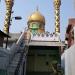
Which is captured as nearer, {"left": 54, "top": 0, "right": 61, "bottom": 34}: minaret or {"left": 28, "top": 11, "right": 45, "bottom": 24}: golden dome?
{"left": 54, "top": 0, "right": 61, "bottom": 34}: minaret

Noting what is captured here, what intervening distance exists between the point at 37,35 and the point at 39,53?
12.6 feet

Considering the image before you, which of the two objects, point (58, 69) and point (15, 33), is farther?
point (15, 33)

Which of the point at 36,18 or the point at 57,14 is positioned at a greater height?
the point at 57,14

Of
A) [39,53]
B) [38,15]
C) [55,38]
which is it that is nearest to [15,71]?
→ [39,53]

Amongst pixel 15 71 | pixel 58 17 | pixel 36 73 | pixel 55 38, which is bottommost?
pixel 36 73

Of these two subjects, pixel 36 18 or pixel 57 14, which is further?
pixel 36 18

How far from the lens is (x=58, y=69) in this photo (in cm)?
2205

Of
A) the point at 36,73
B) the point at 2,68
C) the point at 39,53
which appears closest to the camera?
the point at 2,68

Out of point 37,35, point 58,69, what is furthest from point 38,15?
point 58,69

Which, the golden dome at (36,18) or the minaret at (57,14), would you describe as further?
the golden dome at (36,18)

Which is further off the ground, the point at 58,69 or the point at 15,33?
the point at 15,33

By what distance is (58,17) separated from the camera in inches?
1768

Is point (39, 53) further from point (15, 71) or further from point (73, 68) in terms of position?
point (73, 68)

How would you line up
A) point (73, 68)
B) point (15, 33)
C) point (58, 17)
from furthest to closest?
point (58, 17)
point (15, 33)
point (73, 68)
